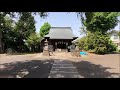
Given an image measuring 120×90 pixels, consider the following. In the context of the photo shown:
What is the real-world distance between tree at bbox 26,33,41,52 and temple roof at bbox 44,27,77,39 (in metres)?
2.08

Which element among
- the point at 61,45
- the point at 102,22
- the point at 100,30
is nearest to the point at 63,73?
the point at 100,30

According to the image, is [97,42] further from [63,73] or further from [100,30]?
[63,73]

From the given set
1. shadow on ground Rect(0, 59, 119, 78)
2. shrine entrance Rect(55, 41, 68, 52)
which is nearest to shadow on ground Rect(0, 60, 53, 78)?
shadow on ground Rect(0, 59, 119, 78)

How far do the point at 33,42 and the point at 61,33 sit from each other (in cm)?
500

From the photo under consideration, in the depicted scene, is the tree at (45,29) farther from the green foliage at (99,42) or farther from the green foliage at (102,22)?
the green foliage at (99,42)

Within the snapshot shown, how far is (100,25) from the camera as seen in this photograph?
22.5 m

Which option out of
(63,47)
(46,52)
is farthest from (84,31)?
(46,52)

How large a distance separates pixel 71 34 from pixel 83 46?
3.45m

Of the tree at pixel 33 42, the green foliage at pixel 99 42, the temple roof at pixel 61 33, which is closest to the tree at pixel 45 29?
the temple roof at pixel 61 33

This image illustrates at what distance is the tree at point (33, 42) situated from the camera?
22.8 meters

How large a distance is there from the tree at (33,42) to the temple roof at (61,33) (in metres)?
2.08
